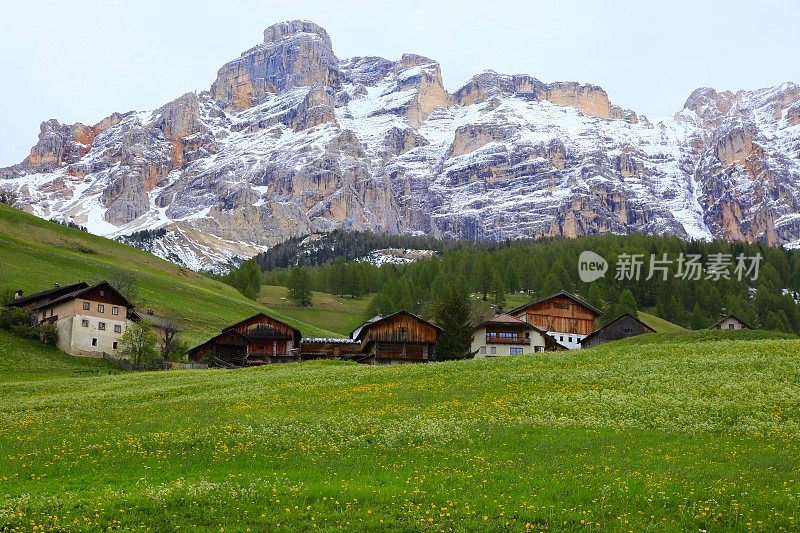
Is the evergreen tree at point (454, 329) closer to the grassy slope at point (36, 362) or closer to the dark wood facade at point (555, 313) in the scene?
the dark wood facade at point (555, 313)

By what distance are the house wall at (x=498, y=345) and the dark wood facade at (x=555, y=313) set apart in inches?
816

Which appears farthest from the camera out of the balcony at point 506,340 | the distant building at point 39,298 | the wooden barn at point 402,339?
the balcony at point 506,340

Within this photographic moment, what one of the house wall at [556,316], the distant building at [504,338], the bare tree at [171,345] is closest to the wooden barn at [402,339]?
the distant building at [504,338]

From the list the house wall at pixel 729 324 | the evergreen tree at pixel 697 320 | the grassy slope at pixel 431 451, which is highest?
the evergreen tree at pixel 697 320

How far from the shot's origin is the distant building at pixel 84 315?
8619cm

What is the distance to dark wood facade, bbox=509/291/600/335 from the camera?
12138 cm

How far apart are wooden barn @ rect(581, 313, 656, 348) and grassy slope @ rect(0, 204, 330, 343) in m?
47.5

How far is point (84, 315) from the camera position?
87250 mm

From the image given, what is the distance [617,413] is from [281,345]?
70557mm

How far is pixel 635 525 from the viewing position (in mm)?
17922

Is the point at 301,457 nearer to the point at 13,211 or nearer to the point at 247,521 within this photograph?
the point at 247,521

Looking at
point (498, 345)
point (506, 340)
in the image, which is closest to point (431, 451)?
point (498, 345)

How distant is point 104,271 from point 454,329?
7419cm

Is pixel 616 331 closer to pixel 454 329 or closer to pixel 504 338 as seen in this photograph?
→ pixel 504 338
